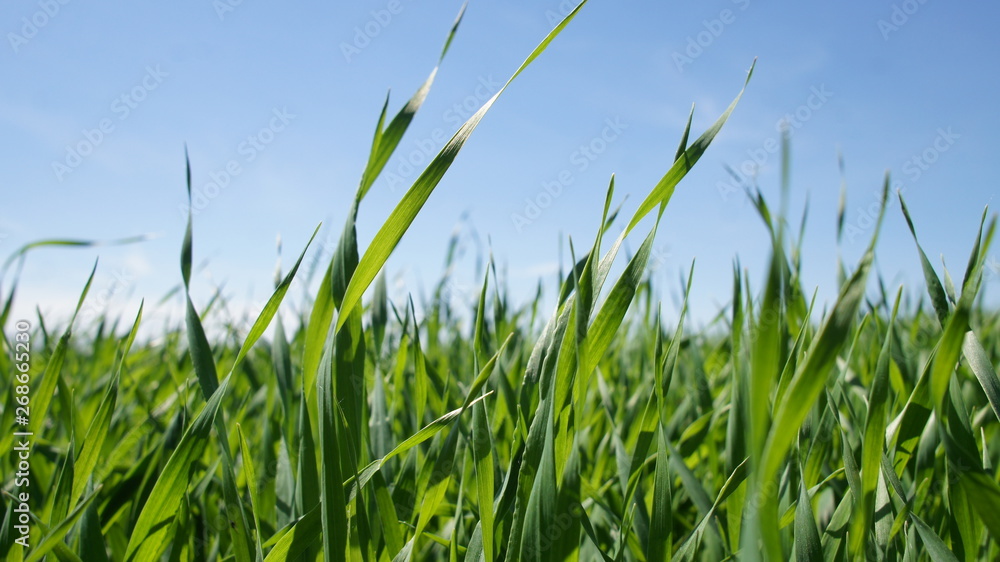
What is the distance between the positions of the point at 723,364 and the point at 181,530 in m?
1.39

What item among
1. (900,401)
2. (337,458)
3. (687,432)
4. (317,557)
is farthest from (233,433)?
(900,401)

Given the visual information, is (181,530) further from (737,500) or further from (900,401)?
(900,401)

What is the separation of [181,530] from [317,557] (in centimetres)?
15

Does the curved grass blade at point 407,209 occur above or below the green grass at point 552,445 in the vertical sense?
above

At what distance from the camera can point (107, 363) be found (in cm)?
179

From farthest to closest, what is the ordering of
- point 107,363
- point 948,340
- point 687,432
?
point 107,363 < point 687,432 < point 948,340

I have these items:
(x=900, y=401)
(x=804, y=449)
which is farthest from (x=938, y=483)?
(x=804, y=449)

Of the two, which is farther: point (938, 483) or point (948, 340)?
point (938, 483)

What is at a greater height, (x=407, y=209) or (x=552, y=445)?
(x=407, y=209)

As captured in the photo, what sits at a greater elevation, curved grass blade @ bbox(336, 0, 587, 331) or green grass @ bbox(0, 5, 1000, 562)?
curved grass blade @ bbox(336, 0, 587, 331)

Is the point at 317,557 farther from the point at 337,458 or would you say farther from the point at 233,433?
the point at 233,433

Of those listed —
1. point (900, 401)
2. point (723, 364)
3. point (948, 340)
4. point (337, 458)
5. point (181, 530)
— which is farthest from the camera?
point (723, 364)

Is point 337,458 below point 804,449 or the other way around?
the other way around

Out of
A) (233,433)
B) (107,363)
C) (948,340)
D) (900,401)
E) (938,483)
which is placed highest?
(107,363)
